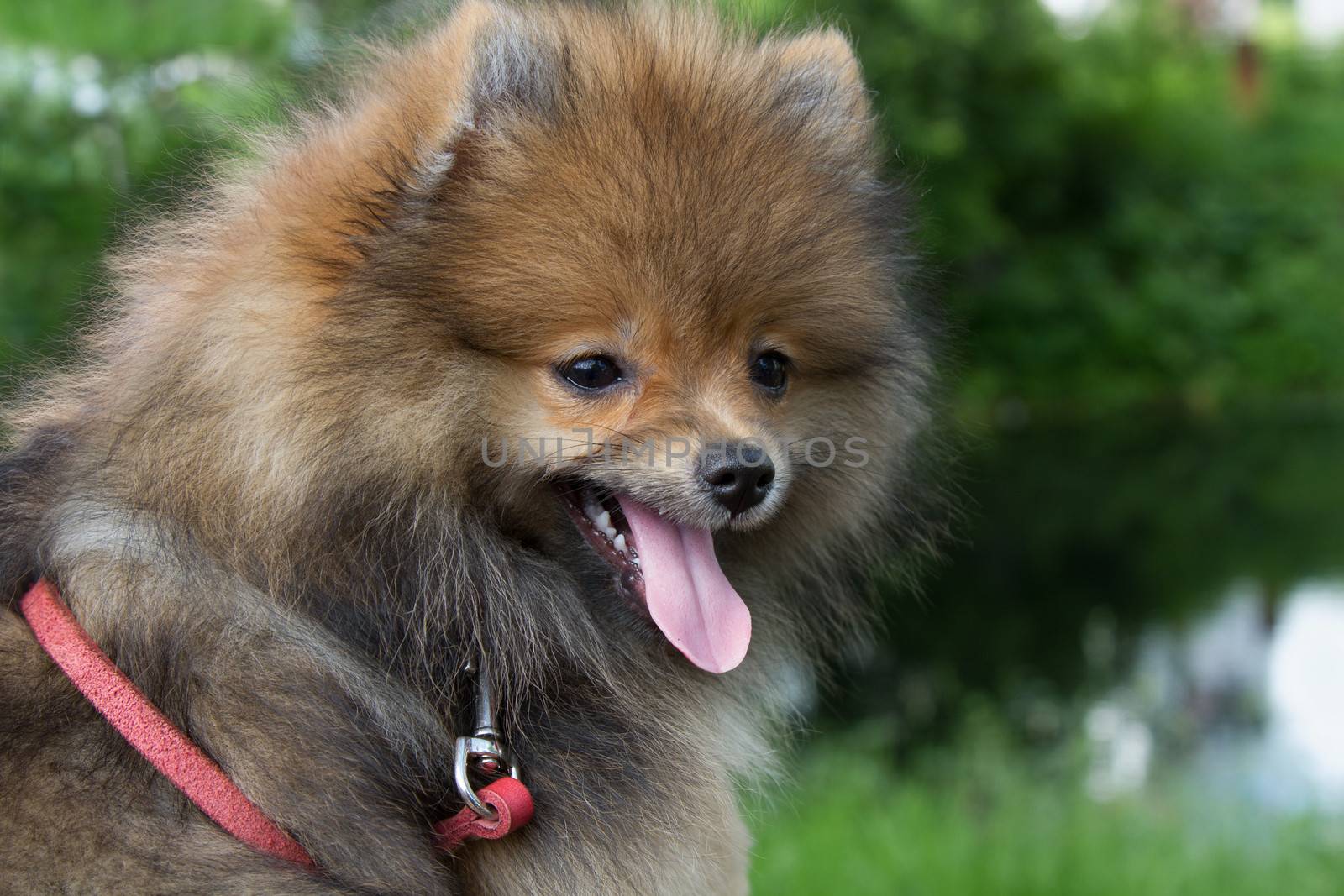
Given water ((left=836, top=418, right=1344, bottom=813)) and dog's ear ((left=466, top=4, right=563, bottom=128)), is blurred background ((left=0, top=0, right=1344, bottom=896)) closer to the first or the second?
water ((left=836, top=418, right=1344, bottom=813))

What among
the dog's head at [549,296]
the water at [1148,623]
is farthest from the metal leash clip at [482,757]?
the water at [1148,623]

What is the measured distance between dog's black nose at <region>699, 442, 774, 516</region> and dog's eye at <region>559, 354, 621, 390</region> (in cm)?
21

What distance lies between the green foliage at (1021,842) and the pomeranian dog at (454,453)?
1933mm

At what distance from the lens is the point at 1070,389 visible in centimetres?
2211

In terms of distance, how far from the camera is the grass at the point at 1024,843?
423 centimetres

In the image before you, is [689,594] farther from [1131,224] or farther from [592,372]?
[1131,224]

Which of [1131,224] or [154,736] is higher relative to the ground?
[154,736]

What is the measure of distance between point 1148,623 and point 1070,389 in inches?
480

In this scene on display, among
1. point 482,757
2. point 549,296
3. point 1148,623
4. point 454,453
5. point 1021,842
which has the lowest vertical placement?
point 1148,623

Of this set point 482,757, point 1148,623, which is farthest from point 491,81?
point 1148,623

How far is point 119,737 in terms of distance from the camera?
164 centimetres

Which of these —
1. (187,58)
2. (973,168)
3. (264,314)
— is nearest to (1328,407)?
(973,168)

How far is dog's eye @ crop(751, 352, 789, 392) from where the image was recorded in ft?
7.10

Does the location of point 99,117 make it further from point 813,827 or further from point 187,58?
point 813,827
